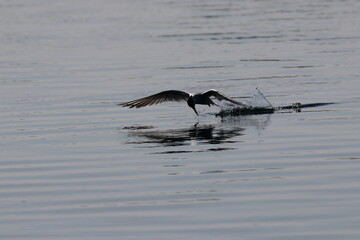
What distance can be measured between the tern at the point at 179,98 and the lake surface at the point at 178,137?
28cm

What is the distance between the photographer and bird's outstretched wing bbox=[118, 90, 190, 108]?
59.1 feet

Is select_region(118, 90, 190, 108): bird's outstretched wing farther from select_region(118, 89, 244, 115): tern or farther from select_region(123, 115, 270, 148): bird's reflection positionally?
select_region(123, 115, 270, 148): bird's reflection

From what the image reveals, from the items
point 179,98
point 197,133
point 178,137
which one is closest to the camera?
point 178,137

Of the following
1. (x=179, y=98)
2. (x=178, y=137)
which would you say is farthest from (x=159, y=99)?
(x=178, y=137)

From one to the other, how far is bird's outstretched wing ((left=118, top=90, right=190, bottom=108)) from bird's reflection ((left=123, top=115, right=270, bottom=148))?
81 cm

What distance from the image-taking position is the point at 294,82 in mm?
21578

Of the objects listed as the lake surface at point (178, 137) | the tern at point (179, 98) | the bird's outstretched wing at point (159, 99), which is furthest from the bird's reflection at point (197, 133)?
the bird's outstretched wing at point (159, 99)

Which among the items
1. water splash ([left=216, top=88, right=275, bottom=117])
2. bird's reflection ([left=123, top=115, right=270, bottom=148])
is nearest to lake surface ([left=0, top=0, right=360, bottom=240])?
bird's reflection ([left=123, top=115, right=270, bottom=148])

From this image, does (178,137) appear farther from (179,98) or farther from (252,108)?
(252,108)

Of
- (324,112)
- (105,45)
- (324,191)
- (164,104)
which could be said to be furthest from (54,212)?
(105,45)

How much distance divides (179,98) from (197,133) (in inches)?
78.7

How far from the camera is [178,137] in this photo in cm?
1588

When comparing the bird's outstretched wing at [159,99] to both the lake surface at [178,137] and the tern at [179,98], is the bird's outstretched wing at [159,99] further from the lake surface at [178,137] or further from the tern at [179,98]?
the lake surface at [178,137]

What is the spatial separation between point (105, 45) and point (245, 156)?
16.9 m
